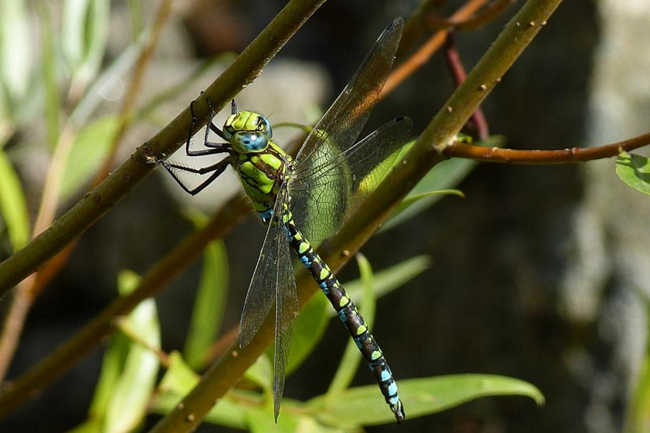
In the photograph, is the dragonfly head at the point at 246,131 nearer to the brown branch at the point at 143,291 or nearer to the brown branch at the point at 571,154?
the brown branch at the point at 143,291

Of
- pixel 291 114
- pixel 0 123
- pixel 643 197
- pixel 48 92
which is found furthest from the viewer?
pixel 291 114

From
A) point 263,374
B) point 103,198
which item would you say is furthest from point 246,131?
point 103,198

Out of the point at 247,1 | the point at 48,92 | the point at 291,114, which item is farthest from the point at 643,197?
the point at 247,1

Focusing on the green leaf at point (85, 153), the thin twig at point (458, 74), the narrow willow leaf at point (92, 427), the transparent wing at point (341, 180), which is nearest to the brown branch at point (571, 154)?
the thin twig at point (458, 74)

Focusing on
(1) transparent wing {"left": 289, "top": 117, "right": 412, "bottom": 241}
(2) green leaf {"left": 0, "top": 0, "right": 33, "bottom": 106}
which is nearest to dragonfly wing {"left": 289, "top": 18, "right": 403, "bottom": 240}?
(1) transparent wing {"left": 289, "top": 117, "right": 412, "bottom": 241}

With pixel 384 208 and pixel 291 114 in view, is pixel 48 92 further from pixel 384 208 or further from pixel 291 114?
pixel 291 114

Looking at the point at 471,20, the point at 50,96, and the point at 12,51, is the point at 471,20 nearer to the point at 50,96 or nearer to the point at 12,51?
the point at 50,96

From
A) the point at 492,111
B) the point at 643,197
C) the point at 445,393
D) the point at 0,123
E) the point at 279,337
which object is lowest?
the point at 643,197
